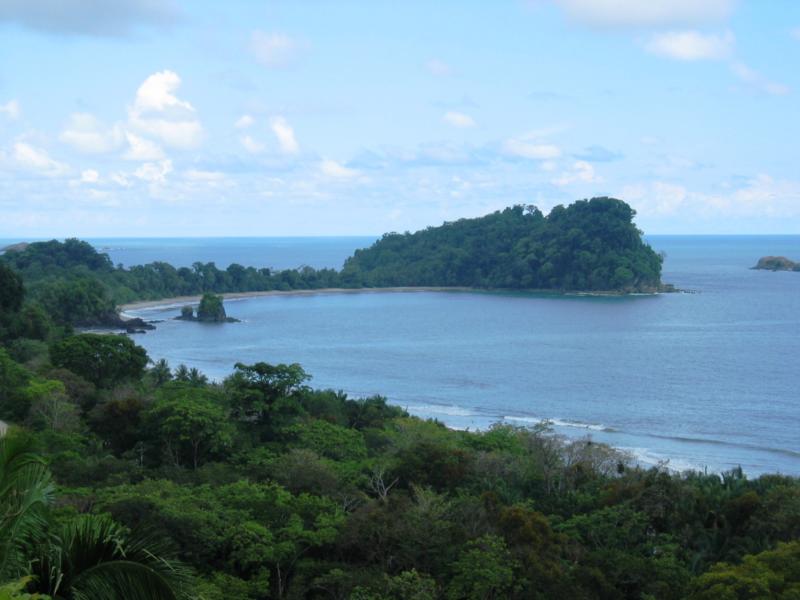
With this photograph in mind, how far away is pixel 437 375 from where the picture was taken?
181 ft

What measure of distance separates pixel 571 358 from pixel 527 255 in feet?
233

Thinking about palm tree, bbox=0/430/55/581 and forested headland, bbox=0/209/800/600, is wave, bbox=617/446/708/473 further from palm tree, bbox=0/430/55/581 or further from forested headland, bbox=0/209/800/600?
palm tree, bbox=0/430/55/581

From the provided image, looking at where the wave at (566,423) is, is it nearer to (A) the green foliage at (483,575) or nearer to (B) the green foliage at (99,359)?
(B) the green foliage at (99,359)

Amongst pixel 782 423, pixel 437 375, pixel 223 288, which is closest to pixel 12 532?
pixel 782 423

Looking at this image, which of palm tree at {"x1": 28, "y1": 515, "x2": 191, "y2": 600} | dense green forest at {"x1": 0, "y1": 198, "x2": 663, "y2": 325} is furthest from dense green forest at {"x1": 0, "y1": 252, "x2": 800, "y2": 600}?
dense green forest at {"x1": 0, "y1": 198, "x2": 663, "y2": 325}

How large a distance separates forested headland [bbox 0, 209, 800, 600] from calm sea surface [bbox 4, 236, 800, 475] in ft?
45.7

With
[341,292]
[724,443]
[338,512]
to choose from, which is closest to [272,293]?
[341,292]

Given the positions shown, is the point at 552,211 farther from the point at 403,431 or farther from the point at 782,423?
the point at 403,431

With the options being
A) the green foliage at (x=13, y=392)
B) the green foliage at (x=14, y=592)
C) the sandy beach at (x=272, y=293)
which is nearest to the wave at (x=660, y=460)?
the green foliage at (x=13, y=392)

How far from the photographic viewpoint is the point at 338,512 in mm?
16781

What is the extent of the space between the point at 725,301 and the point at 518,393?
2424 inches

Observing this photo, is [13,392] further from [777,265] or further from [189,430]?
[777,265]

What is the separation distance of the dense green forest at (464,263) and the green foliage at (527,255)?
15 centimetres

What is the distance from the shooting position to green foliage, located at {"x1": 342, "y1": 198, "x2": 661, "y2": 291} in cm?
12419
